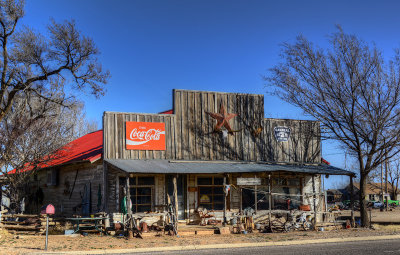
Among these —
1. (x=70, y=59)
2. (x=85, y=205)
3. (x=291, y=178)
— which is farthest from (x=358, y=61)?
(x=85, y=205)

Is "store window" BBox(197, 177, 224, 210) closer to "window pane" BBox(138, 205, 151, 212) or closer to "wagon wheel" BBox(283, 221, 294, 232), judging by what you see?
"window pane" BBox(138, 205, 151, 212)

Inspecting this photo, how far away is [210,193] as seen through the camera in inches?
906

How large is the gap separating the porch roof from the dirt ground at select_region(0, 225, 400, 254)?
2.91m

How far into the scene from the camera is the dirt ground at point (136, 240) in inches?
588

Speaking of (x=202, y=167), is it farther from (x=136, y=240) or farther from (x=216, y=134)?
(x=136, y=240)

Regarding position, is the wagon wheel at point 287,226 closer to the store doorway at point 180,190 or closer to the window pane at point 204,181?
the window pane at point 204,181

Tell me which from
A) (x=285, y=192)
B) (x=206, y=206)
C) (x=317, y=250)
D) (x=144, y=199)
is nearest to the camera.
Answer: (x=317, y=250)

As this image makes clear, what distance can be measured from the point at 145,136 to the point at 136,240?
6.10 meters

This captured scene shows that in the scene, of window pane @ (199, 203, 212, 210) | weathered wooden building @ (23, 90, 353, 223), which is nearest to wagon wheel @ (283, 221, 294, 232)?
weathered wooden building @ (23, 90, 353, 223)

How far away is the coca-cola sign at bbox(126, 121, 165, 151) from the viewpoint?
21.7m

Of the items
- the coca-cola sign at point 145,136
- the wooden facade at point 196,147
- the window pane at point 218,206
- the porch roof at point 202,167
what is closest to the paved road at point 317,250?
the porch roof at point 202,167

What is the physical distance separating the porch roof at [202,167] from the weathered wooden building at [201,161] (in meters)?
0.04

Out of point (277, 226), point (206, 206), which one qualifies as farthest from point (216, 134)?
point (277, 226)

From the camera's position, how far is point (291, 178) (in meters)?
25.1
